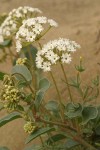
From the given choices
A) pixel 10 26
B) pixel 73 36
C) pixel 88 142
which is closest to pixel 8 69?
pixel 73 36

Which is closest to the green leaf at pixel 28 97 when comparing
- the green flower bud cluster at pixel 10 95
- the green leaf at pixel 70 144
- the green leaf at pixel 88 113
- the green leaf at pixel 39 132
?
the green flower bud cluster at pixel 10 95

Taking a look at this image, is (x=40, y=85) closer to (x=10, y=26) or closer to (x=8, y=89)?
(x=8, y=89)

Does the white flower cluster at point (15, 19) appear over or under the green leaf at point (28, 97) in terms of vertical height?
over

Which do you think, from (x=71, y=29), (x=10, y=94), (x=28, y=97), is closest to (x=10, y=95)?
(x=10, y=94)

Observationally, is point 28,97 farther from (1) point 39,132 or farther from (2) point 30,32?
(2) point 30,32

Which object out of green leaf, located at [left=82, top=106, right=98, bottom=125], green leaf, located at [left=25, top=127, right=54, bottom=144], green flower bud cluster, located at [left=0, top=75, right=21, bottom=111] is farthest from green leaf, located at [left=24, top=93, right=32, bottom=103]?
green leaf, located at [left=82, top=106, right=98, bottom=125]

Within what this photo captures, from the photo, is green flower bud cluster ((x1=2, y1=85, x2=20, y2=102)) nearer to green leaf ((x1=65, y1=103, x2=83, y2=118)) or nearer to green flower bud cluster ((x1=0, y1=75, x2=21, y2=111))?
green flower bud cluster ((x1=0, y1=75, x2=21, y2=111))

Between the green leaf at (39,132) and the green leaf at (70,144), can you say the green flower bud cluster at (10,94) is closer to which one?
the green leaf at (39,132)
